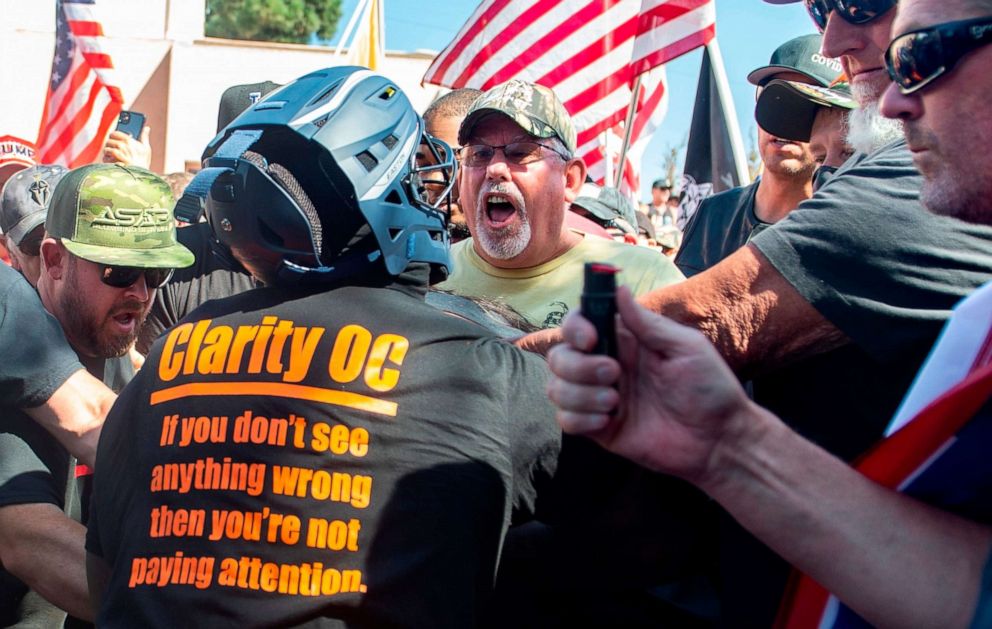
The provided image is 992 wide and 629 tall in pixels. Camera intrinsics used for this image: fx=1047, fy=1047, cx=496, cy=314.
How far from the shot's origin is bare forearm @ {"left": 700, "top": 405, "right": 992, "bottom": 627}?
1.56 metres

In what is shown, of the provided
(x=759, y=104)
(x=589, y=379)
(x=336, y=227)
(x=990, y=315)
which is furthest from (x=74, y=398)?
(x=759, y=104)

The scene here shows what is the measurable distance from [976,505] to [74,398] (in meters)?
2.65

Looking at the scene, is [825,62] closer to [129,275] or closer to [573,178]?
[573,178]

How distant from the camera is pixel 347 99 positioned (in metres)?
2.37

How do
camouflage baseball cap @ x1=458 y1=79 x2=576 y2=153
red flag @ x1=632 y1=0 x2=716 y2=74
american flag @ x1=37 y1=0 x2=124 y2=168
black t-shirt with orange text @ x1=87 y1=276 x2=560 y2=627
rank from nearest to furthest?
black t-shirt with orange text @ x1=87 y1=276 x2=560 y2=627 < camouflage baseball cap @ x1=458 y1=79 x2=576 y2=153 < red flag @ x1=632 y1=0 x2=716 y2=74 < american flag @ x1=37 y1=0 x2=124 y2=168

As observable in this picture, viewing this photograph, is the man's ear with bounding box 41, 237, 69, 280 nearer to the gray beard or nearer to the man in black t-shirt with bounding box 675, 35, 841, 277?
the gray beard

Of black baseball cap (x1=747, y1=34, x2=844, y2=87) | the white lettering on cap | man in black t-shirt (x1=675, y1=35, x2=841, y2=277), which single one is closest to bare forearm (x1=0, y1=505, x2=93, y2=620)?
man in black t-shirt (x1=675, y1=35, x2=841, y2=277)

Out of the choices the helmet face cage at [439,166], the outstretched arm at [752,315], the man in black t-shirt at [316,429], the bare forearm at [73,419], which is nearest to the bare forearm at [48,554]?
the bare forearm at [73,419]

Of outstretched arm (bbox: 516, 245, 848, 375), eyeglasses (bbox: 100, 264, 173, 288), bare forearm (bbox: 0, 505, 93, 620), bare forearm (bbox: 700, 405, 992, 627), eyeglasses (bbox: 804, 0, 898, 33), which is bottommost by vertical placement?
bare forearm (bbox: 0, 505, 93, 620)

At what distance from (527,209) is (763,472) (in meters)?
2.80

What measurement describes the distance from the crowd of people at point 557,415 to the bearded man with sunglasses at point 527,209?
1.63 m

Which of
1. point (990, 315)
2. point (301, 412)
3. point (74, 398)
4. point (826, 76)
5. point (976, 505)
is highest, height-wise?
point (826, 76)

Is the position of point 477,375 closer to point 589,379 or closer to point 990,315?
point 589,379

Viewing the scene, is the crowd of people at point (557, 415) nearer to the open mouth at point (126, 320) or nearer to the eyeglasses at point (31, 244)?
the open mouth at point (126, 320)
